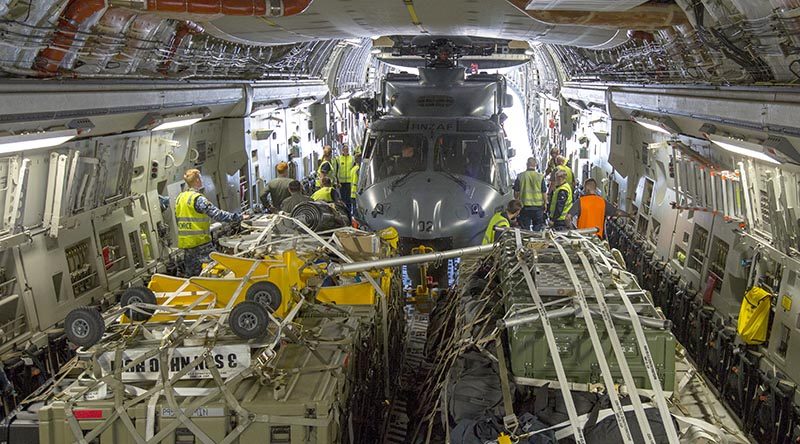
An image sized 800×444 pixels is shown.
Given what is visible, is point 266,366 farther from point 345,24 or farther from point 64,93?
point 345,24

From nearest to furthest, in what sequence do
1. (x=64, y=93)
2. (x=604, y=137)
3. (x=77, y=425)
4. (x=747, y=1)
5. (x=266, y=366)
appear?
(x=77, y=425)
(x=266, y=366)
(x=747, y=1)
(x=64, y=93)
(x=604, y=137)

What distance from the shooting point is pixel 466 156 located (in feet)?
37.8

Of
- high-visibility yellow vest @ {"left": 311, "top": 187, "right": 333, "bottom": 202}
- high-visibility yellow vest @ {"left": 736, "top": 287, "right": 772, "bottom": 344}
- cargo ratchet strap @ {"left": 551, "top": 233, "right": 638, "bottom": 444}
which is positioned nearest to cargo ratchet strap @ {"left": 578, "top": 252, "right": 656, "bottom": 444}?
cargo ratchet strap @ {"left": 551, "top": 233, "right": 638, "bottom": 444}

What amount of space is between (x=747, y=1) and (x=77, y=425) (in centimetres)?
508

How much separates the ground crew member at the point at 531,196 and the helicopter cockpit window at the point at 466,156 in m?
1.39

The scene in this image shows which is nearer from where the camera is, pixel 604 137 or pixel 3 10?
pixel 3 10

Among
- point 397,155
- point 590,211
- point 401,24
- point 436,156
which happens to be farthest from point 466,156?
point 401,24

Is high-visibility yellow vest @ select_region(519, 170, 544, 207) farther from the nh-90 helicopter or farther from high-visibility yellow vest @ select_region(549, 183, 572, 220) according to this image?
high-visibility yellow vest @ select_region(549, 183, 572, 220)

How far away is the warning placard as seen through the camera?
4461 millimetres

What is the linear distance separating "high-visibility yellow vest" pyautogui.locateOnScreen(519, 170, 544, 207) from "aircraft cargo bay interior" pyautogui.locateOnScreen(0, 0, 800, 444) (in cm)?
4

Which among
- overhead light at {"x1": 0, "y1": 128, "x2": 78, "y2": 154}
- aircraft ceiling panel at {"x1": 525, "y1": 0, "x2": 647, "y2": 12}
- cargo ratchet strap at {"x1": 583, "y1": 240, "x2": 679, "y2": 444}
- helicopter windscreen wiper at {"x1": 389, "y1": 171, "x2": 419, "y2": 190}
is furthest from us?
helicopter windscreen wiper at {"x1": 389, "y1": 171, "x2": 419, "y2": 190}

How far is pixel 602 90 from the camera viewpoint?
13.0 m

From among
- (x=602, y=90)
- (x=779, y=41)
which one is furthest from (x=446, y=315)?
(x=602, y=90)

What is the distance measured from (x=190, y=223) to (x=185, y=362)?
5.39 metres
